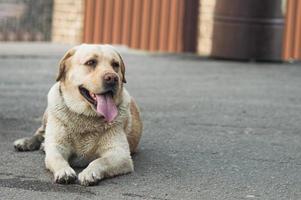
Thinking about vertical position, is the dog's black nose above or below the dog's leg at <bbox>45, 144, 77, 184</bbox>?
above

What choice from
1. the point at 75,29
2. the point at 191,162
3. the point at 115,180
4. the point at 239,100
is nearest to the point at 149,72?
the point at 239,100

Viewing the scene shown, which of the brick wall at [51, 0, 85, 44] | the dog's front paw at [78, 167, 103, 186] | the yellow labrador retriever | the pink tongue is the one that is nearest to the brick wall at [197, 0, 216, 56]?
the brick wall at [51, 0, 85, 44]

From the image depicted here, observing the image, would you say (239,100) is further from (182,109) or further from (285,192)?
(285,192)

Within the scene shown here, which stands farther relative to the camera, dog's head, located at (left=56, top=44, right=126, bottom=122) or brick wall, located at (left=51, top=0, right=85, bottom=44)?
brick wall, located at (left=51, top=0, right=85, bottom=44)

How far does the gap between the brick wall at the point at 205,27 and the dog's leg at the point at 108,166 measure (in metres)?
10.9

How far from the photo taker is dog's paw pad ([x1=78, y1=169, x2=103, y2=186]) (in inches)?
235

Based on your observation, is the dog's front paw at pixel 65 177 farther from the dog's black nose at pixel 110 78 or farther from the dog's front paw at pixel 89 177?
the dog's black nose at pixel 110 78

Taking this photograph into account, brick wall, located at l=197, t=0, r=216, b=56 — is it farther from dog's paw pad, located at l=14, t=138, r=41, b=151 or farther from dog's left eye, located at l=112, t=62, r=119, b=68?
dog's left eye, located at l=112, t=62, r=119, b=68

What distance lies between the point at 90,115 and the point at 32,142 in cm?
96

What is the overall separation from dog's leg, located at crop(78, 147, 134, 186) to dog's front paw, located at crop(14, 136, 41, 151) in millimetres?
1063

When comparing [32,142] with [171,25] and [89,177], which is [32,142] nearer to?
[89,177]

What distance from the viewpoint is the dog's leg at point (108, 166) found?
6012 millimetres

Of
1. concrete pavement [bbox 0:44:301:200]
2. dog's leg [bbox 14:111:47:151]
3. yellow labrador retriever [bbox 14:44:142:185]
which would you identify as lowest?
concrete pavement [bbox 0:44:301:200]

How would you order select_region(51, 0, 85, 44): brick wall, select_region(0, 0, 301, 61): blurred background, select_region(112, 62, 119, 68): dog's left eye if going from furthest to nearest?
select_region(51, 0, 85, 44): brick wall < select_region(0, 0, 301, 61): blurred background < select_region(112, 62, 119, 68): dog's left eye
